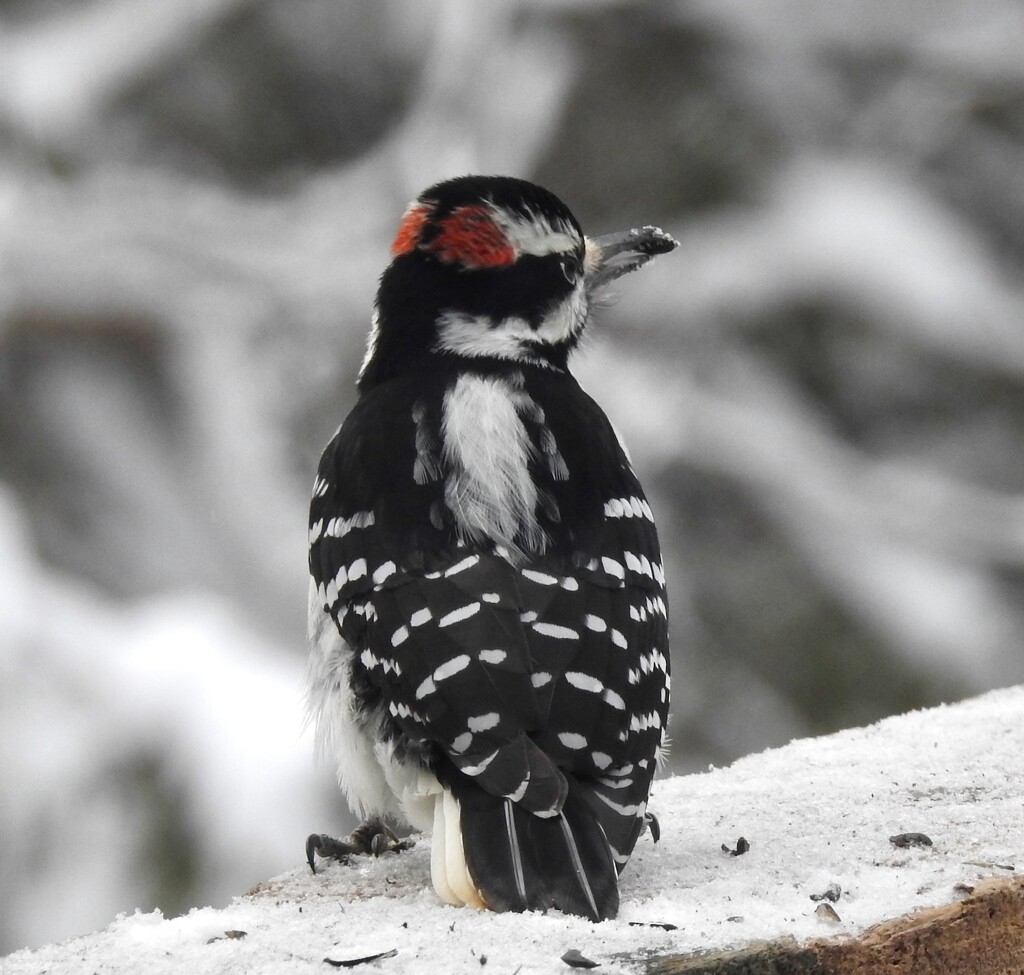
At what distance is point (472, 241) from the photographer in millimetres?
3111

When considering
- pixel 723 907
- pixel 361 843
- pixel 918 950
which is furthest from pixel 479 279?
pixel 918 950

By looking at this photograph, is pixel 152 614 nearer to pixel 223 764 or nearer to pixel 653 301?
pixel 223 764

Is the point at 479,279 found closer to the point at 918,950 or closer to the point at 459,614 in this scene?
the point at 459,614

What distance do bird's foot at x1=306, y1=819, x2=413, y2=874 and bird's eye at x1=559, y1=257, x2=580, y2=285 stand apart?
1170 mm

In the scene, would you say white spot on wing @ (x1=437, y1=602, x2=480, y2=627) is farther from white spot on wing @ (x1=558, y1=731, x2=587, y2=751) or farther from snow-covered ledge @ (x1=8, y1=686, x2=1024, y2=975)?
snow-covered ledge @ (x1=8, y1=686, x2=1024, y2=975)

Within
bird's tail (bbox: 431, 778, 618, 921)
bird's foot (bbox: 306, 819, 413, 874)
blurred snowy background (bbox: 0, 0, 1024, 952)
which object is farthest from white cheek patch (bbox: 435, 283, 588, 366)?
blurred snowy background (bbox: 0, 0, 1024, 952)

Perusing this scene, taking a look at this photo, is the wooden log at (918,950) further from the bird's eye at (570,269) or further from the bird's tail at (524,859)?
the bird's eye at (570,269)

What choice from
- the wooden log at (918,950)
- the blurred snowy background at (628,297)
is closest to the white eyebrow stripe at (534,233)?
the wooden log at (918,950)

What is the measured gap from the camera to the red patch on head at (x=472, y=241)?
3096 mm

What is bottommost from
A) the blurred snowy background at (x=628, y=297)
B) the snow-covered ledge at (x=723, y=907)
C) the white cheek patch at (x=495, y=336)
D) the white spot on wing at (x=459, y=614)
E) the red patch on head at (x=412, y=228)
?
the snow-covered ledge at (x=723, y=907)

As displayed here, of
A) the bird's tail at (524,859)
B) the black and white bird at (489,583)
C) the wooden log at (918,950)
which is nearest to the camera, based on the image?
the wooden log at (918,950)

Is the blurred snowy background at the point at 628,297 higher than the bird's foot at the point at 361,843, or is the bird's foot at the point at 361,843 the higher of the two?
the blurred snowy background at the point at 628,297

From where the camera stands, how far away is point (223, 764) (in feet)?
21.4

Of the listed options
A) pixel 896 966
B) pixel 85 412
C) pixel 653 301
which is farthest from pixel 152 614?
pixel 896 966
